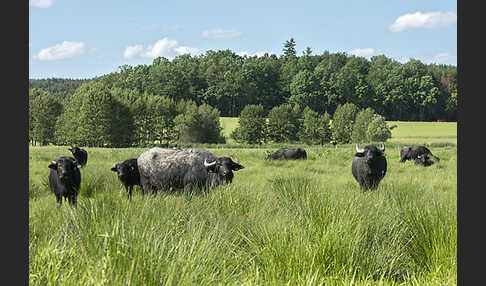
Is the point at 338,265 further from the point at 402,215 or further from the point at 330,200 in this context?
the point at 402,215

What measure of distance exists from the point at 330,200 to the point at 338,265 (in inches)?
51.2

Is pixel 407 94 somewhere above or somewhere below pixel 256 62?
below

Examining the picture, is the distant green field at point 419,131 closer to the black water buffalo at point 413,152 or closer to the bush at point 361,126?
the bush at point 361,126

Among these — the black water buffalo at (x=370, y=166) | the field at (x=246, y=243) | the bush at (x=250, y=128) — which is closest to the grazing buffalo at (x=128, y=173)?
the field at (x=246, y=243)

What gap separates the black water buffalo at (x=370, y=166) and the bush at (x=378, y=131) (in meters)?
61.5

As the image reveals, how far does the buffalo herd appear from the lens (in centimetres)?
821

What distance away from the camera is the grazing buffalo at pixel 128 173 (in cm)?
1007

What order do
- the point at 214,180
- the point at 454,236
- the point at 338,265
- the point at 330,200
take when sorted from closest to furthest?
1. the point at 338,265
2. the point at 454,236
3. the point at 330,200
4. the point at 214,180

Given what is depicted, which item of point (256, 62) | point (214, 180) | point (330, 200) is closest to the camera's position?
point (330, 200)

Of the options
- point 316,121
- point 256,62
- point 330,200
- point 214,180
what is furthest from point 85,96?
point 330,200

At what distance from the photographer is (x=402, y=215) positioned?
5.24 metres

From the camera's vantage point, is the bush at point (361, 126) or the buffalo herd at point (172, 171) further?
the bush at point (361, 126)

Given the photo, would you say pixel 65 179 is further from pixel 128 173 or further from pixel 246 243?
pixel 246 243
